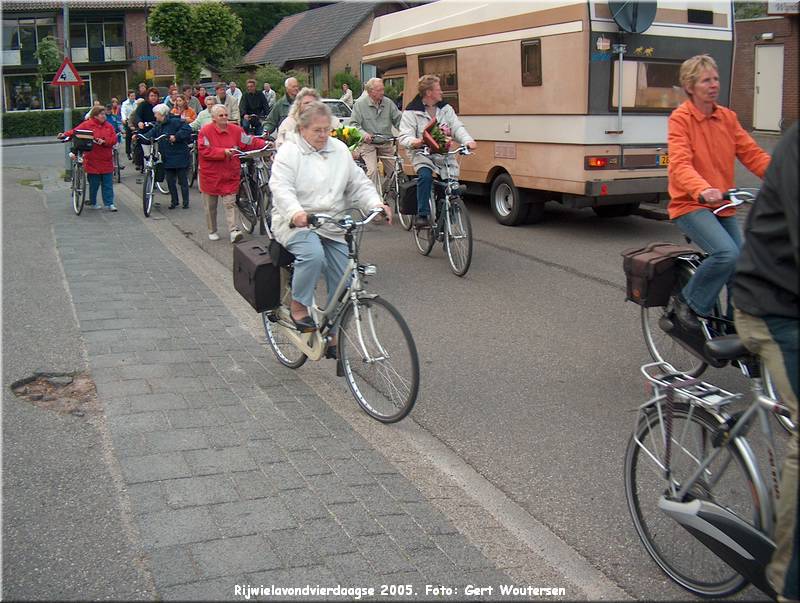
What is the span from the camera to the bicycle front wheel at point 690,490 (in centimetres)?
317

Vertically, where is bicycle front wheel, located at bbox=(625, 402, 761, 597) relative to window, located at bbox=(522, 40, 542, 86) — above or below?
below

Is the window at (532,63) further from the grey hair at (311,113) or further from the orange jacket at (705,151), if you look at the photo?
the grey hair at (311,113)

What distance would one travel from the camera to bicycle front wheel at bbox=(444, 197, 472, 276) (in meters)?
9.16

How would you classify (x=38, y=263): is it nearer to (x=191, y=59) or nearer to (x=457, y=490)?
(x=457, y=490)

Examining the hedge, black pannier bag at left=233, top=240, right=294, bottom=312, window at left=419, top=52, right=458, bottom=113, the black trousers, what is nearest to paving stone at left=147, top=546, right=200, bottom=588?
black pannier bag at left=233, top=240, right=294, bottom=312

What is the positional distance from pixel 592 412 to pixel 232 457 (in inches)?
88.3

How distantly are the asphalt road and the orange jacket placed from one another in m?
1.33

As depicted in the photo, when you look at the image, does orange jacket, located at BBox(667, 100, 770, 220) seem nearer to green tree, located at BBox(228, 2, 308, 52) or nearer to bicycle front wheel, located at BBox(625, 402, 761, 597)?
bicycle front wheel, located at BBox(625, 402, 761, 597)

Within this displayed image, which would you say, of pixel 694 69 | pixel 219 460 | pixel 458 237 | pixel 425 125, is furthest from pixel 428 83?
pixel 219 460

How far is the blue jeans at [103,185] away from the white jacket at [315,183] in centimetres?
972

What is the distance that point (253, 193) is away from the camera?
469 inches

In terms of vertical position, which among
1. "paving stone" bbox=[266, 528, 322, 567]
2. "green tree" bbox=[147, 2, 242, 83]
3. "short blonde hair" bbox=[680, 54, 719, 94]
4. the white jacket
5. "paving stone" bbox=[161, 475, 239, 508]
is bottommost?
"paving stone" bbox=[266, 528, 322, 567]

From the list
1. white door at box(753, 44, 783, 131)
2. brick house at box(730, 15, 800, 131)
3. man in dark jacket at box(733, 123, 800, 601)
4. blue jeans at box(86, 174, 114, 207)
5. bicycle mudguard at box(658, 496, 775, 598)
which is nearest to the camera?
man in dark jacket at box(733, 123, 800, 601)

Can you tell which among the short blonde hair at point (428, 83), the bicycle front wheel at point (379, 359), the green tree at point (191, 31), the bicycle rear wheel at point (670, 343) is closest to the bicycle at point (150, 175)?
the short blonde hair at point (428, 83)
